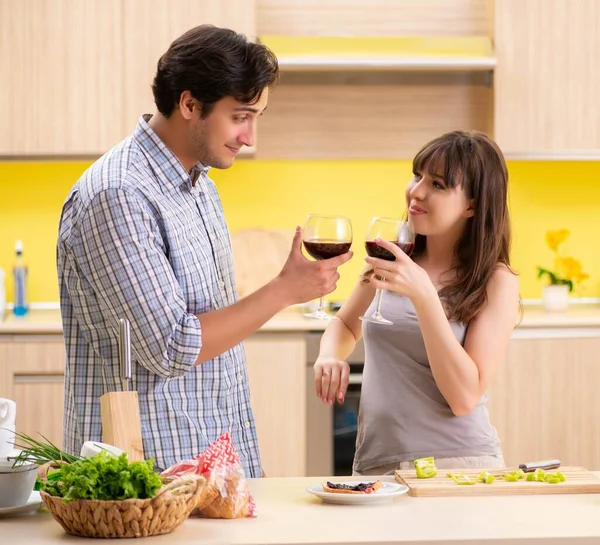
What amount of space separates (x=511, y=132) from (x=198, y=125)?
92.6 inches

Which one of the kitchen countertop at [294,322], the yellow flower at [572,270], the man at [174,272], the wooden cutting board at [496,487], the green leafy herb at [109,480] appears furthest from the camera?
the yellow flower at [572,270]

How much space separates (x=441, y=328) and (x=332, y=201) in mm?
2479

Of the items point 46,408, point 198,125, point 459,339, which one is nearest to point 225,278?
point 198,125

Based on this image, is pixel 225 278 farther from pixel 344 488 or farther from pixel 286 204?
pixel 286 204

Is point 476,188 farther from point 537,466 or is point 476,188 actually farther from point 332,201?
point 332,201

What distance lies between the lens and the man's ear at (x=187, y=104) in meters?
2.05

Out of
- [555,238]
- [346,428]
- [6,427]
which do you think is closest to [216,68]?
[6,427]

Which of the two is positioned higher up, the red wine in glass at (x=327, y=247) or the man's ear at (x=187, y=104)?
the man's ear at (x=187, y=104)

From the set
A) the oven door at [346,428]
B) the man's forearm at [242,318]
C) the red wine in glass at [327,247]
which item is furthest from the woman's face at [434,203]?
the oven door at [346,428]

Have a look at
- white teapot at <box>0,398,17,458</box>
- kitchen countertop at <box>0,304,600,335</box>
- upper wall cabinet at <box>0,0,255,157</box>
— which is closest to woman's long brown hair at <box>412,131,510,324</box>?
white teapot at <box>0,398,17,458</box>

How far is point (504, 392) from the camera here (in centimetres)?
396

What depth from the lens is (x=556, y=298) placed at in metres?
4.20

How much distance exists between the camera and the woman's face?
2266 millimetres

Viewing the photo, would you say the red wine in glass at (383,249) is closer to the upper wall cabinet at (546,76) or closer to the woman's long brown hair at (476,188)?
the woman's long brown hair at (476,188)
